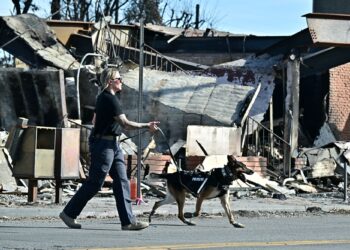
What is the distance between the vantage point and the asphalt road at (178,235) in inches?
333

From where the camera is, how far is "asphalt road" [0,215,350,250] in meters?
8.46

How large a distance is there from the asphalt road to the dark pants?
0.32 m

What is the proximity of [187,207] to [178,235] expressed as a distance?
4029mm

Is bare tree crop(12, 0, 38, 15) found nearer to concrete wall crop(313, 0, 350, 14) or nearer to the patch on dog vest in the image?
concrete wall crop(313, 0, 350, 14)

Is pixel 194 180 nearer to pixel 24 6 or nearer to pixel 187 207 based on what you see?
pixel 187 207

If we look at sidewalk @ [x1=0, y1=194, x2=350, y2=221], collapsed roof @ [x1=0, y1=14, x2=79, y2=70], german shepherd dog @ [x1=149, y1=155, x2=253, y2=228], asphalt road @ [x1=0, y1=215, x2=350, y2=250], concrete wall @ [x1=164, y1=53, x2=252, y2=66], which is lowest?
sidewalk @ [x1=0, y1=194, x2=350, y2=221]

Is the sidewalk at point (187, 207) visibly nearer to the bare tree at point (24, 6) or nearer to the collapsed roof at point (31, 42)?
the collapsed roof at point (31, 42)

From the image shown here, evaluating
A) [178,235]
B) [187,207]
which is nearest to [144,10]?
[187,207]

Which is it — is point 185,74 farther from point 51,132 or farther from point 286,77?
point 51,132

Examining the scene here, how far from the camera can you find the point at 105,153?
360 inches

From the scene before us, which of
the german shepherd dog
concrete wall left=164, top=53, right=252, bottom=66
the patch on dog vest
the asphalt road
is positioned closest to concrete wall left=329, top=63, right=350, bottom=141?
concrete wall left=164, top=53, right=252, bottom=66

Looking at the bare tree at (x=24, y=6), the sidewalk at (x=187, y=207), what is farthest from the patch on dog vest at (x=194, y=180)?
the bare tree at (x=24, y=6)

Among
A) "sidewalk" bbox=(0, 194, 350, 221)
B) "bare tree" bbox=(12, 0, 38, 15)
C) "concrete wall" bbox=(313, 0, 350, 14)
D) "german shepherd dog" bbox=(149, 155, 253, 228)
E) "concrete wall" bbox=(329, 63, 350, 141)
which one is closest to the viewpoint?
"german shepherd dog" bbox=(149, 155, 253, 228)

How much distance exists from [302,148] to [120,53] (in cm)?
665
